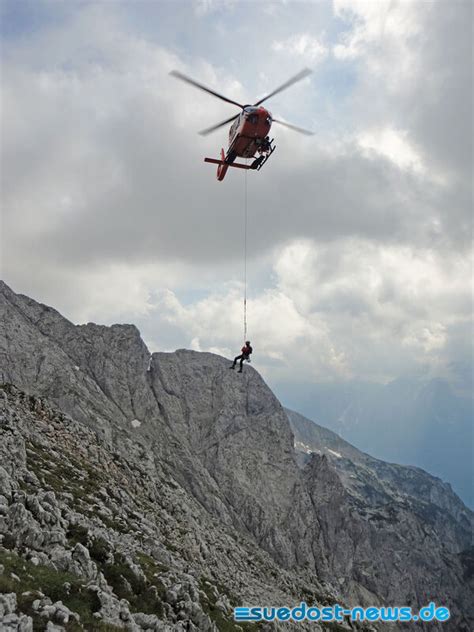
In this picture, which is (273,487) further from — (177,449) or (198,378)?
(198,378)

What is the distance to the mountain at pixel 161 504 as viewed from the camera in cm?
2684

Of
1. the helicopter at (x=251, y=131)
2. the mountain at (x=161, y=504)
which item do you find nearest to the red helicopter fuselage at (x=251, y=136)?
the helicopter at (x=251, y=131)

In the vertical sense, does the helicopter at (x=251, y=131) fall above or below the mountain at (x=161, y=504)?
above

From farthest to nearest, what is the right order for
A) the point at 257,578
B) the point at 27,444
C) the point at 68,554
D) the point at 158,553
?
1. the point at 257,578
2. the point at 27,444
3. the point at 158,553
4. the point at 68,554

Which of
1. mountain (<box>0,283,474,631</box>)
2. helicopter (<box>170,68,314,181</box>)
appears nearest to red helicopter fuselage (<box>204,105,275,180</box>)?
helicopter (<box>170,68,314,181</box>)

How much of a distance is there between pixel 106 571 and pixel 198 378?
383 ft

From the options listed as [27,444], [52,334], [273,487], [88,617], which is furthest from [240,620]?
[52,334]

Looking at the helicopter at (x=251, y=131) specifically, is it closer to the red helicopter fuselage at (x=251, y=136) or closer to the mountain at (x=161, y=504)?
the red helicopter fuselage at (x=251, y=136)

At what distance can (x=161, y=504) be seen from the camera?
75.0 meters

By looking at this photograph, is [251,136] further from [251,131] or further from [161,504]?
[161,504]

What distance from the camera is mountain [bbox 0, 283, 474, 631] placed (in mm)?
26844

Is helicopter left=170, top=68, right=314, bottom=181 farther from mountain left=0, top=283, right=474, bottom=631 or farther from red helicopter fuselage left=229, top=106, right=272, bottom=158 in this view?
mountain left=0, top=283, right=474, bottom=631

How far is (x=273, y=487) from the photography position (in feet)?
406

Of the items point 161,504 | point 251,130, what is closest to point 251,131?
point 251,130
